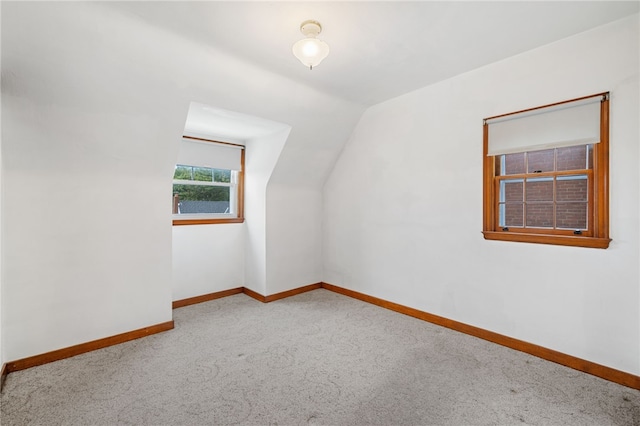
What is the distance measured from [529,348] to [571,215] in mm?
1195

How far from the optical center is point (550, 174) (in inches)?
101

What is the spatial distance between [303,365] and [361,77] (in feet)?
8.85

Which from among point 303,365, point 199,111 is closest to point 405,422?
point 303,365

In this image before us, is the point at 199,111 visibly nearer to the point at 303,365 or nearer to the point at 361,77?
the point at 361,77

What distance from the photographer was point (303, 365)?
8.15 ft

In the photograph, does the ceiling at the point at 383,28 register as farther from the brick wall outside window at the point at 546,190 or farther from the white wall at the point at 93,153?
the brick wall outside window at the point at 546,190

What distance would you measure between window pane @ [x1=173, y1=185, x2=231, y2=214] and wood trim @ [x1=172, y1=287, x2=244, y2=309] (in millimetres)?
1139

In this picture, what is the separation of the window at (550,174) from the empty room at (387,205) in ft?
0.06

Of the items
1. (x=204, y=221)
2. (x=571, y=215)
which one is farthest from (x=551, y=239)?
(x=204, y=221)

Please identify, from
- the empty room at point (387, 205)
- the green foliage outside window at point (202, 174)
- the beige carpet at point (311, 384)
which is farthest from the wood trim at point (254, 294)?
the green foliage outside window at point (202, 174)

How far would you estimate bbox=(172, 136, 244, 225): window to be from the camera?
3971 mm

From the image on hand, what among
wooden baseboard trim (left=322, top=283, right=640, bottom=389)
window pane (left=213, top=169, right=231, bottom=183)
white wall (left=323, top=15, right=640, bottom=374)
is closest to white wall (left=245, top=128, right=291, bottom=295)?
window pane (left=213, top=169, right=231, bottom=183)

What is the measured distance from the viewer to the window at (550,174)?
2322mm

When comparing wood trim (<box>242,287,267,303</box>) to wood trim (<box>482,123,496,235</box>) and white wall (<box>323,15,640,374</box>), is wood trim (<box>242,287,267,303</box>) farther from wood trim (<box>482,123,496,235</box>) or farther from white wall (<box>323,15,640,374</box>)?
wood trim (<box>482,123,496,235</box>)
